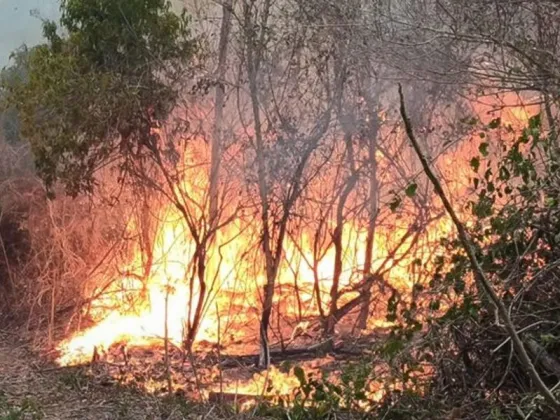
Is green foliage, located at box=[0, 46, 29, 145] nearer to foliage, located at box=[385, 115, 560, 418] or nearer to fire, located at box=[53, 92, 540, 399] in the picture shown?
fire, located at box=[53, 92, 540, 399]

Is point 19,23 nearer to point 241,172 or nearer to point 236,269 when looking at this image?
point 241,172

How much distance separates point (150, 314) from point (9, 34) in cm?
421

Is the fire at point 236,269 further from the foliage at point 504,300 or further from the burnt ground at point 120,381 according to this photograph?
the foliage at point 504,300

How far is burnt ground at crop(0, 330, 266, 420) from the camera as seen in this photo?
546 centimetres

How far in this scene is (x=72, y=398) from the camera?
6.27 m

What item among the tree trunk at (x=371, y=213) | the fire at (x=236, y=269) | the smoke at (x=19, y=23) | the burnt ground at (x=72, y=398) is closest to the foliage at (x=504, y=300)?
the burnt ground at (x=72, y=398)

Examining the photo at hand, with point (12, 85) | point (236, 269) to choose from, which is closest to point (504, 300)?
point (236, 269)

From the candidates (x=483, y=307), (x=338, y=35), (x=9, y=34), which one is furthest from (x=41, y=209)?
(x=483, y=307)

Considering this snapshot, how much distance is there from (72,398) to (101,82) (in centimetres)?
311

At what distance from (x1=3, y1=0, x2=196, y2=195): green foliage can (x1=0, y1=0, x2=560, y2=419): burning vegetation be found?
0.07ft

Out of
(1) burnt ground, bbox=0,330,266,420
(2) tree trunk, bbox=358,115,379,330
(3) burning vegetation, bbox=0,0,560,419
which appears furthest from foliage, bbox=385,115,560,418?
(2) tree trunk, bbox=358,115,379,330

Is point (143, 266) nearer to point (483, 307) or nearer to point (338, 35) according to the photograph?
point (338, 35)

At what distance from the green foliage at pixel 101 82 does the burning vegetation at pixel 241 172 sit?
0.8 inches

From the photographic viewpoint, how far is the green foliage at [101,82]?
23.8ft
